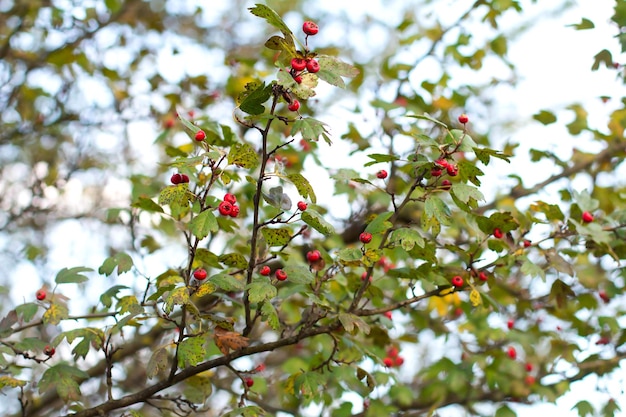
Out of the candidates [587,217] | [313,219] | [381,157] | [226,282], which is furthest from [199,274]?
[587,217]

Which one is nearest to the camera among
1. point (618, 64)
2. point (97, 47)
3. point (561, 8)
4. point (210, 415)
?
point (618, 64)

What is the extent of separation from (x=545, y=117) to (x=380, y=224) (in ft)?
7.62

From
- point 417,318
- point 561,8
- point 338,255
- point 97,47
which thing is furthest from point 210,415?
point 561,8

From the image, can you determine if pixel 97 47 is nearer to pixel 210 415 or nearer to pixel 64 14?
pixel 64 14

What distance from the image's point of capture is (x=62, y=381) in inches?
115

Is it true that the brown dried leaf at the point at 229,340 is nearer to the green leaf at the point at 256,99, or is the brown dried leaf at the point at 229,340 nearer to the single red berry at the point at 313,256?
the single red berry at the point at 313,256

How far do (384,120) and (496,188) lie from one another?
158cm

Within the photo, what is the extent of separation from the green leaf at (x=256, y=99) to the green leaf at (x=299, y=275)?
27.2 inches

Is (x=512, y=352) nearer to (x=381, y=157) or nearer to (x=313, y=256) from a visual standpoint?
(x=313, y=256)

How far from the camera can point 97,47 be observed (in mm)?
6094

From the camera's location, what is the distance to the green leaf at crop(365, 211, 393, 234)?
2.61m

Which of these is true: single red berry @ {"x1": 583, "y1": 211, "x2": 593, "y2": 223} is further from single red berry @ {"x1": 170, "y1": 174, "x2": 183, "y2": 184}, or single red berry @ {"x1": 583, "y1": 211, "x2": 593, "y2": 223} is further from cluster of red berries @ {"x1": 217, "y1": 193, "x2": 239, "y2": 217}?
single red berry @ {"x1": 170, "y1": 174, "x2": 183, "y2": 184}

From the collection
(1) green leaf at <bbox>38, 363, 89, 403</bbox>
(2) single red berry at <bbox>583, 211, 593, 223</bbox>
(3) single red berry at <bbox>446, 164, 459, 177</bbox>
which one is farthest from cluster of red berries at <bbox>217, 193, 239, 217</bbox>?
(2) single red berry at <bbox>583, 211, 593, 223</bbox>

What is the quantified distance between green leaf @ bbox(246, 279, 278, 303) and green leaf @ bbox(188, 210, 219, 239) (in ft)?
0.90
